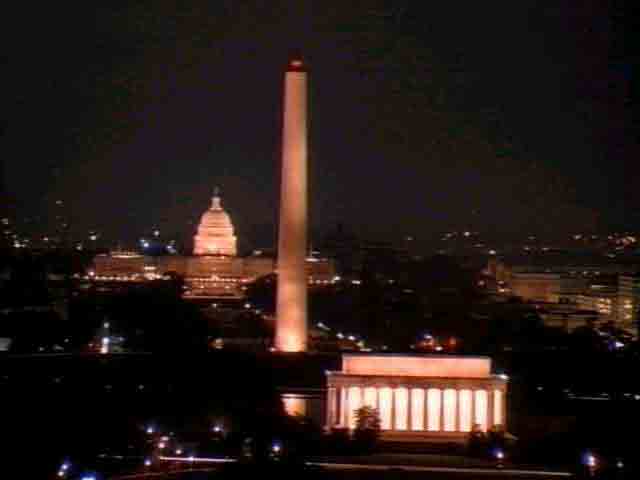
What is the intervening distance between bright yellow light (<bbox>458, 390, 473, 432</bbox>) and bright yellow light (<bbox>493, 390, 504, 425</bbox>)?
797 mm

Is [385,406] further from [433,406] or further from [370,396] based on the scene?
[433,406]

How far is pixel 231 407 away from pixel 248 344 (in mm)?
23975

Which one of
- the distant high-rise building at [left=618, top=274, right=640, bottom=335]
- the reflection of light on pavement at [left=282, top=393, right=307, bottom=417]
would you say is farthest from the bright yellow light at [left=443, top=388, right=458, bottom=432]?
the distant high-rise building at [left=618, top=274, right=640, bottom=335]

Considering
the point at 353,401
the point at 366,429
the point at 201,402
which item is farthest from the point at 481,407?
the point at 201,402

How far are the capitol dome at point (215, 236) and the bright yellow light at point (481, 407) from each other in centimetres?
9222

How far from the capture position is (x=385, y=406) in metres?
48.5

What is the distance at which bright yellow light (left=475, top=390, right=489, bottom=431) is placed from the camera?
156ft

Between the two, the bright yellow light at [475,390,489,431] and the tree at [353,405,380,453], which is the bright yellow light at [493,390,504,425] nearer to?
the bright yellow light at [475,390,489,431]

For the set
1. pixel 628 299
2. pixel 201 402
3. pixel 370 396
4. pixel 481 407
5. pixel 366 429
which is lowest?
pixel 366 429

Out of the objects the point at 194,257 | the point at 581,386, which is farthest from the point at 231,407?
the point at 194,257

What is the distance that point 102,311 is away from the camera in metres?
82.4

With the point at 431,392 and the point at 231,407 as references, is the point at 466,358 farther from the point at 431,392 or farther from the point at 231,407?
the point at 231,407

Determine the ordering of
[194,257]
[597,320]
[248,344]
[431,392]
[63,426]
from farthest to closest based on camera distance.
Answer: [194,257]
[597,320]
[248,344]
[431,392]
[63,426]

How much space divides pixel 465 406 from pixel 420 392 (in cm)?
128
